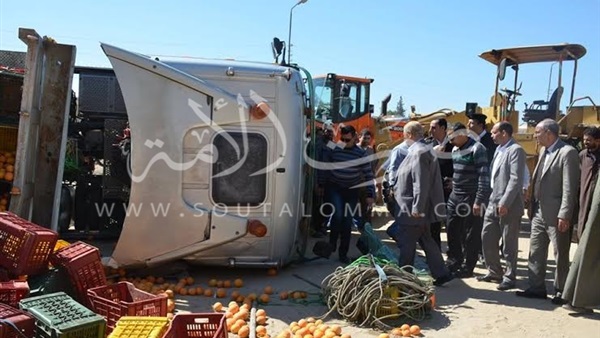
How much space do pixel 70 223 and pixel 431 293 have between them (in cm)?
516

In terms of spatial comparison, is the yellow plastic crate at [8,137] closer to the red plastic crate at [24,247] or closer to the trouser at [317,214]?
the red plastic crate at [24,247]

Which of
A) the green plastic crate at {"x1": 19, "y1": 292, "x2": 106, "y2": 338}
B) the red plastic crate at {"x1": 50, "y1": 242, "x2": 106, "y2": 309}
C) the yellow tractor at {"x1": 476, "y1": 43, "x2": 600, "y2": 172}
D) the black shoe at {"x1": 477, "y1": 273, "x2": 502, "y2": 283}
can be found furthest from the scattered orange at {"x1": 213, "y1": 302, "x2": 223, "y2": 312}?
the yellow tractor at {"x1": 476, "y1": 43, "x2": 600, "y2": 172}

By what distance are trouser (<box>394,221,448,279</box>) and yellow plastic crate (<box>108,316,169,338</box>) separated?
3148 millimetres

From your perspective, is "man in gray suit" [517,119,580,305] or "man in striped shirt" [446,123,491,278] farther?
"man in striped shirt" [446,123,491,278]

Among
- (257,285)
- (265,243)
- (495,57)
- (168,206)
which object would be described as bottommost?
(257,285)

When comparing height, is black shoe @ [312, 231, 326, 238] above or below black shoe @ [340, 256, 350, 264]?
above

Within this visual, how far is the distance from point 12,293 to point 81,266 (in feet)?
2.36

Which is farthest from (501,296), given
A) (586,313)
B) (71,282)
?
(71,282)

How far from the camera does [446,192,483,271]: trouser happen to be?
21.8ft

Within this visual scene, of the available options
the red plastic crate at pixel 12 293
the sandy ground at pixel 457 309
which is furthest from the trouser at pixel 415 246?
the red plastic crate at pixel 12 293

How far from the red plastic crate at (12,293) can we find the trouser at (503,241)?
189 inches

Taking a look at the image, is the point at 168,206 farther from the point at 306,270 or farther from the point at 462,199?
the point at 462,199

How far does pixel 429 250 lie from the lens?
242 inches

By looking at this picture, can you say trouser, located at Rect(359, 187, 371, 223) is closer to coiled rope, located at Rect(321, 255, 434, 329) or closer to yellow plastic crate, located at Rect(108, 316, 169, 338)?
coiled rope, located at Rect(321, 255, 434, 329)
